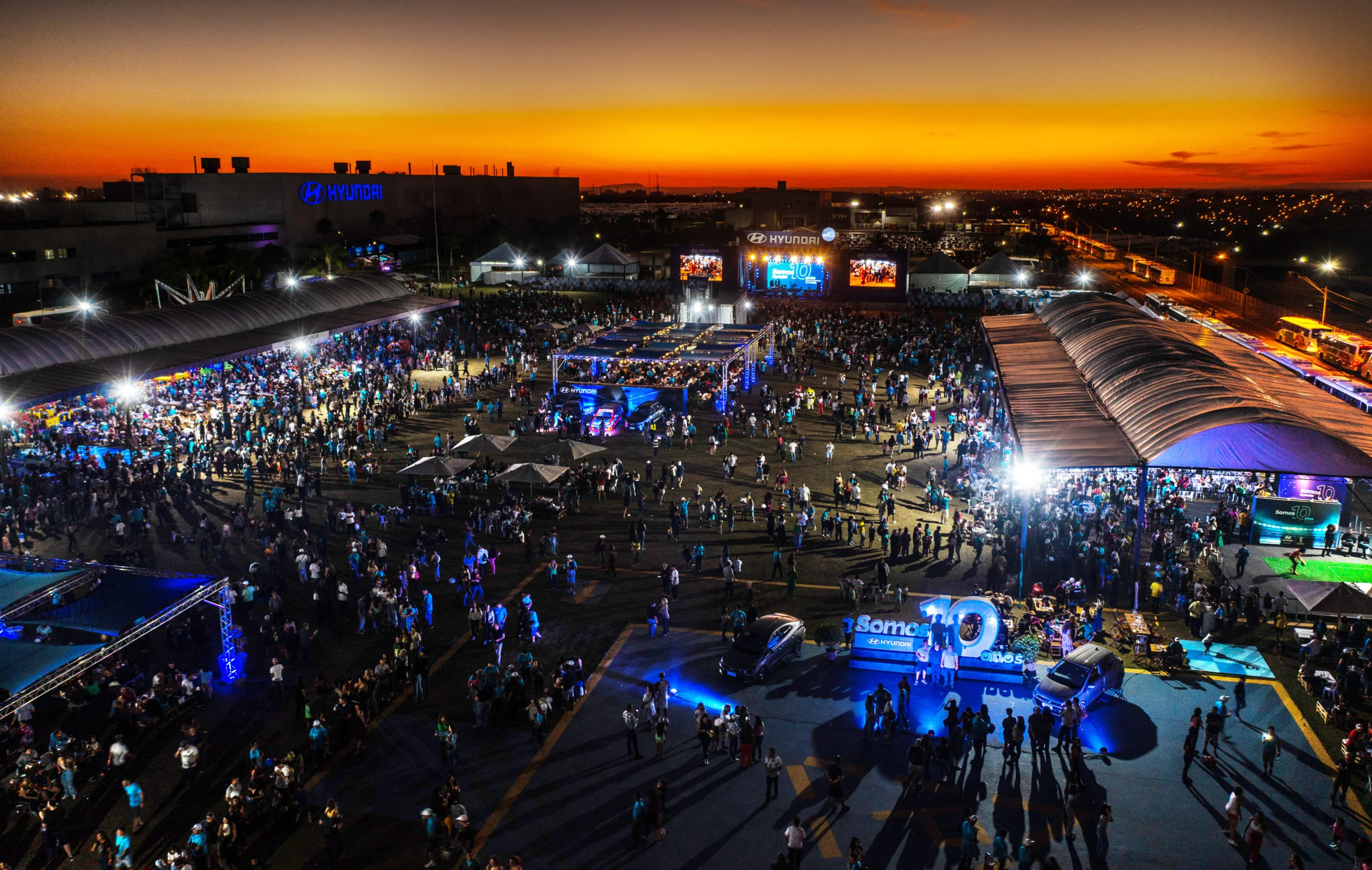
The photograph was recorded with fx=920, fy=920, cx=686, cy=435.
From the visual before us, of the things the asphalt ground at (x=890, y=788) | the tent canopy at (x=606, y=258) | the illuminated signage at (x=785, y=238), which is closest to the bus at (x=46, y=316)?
the asphalt ground at (x=890, y=788)

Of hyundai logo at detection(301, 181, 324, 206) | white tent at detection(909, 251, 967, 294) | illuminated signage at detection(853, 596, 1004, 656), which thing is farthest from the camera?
hyundai logo at detection(301, 181, 324, 206)

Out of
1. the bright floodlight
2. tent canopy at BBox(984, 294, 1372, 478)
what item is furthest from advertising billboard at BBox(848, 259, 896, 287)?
the bright floodlight

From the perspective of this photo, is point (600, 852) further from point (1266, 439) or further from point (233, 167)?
point (233, 167)

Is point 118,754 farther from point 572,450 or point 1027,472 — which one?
point 1027,472

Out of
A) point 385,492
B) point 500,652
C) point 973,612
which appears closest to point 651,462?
point 385,492

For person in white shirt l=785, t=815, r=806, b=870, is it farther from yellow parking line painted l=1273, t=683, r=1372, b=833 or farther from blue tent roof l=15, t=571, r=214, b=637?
blue tent roof l=15, t=571, r=214, b=637

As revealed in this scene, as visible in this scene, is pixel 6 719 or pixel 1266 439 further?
pixel 1266 439

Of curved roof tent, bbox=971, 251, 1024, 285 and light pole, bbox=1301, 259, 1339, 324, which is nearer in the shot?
light pole, bbox=1301, 259, 1339, 324
